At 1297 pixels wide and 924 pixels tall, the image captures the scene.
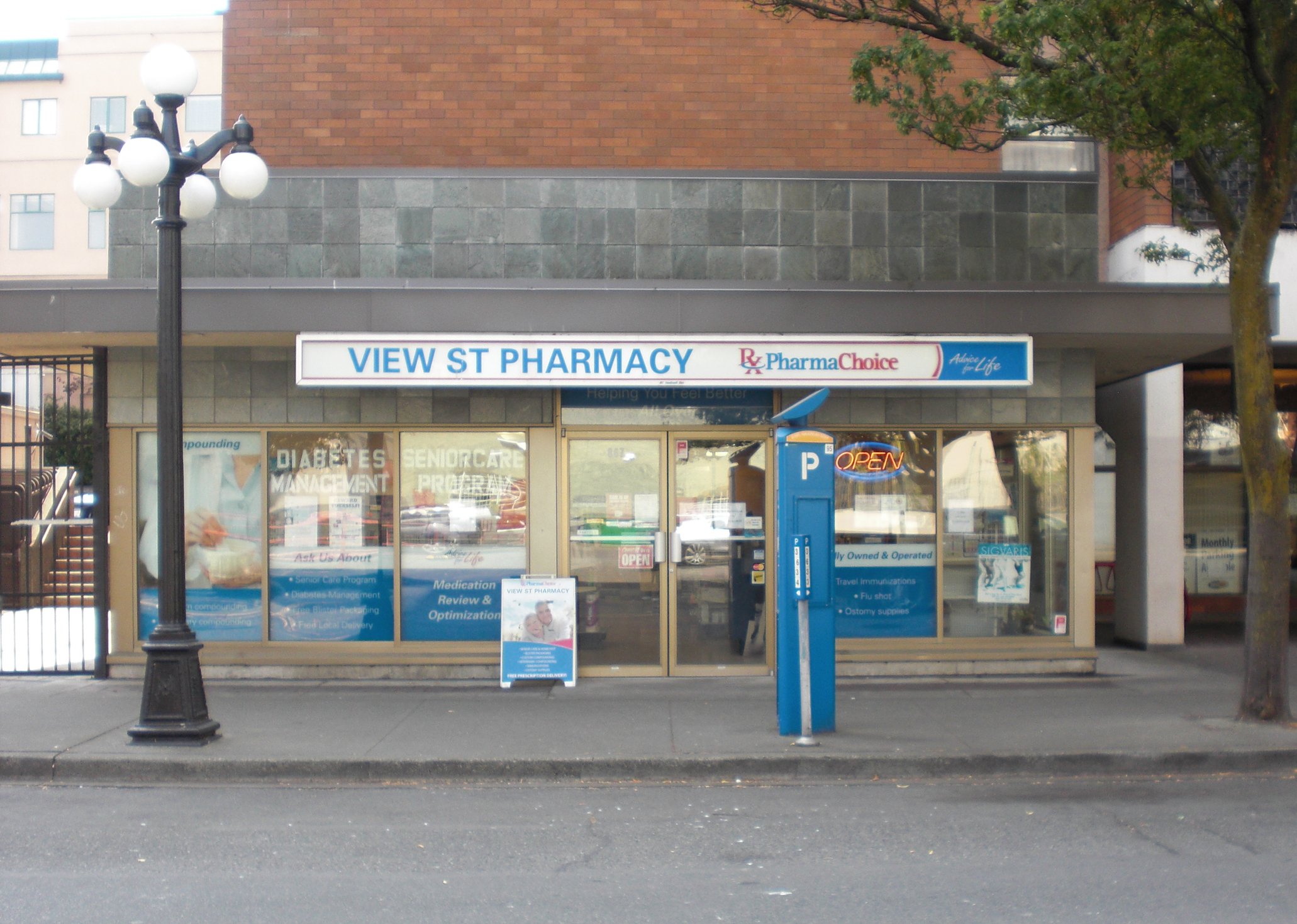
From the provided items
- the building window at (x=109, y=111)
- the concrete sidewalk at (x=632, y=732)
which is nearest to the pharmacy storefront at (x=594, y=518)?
the concrete sidewalk at (x=632, y=732)

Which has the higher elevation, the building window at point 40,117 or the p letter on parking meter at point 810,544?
the building window at point 40,117

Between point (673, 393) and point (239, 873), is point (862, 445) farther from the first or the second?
point (239, 873)

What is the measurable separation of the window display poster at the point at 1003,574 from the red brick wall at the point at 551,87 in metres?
3.92

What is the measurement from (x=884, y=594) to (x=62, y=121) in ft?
123

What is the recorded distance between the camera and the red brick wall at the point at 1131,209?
41.3ft

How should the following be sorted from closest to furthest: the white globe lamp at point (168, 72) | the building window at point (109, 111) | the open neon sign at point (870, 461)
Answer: the white globe lamp at point (168, 72) → the open neon sign at point (870, 461) → the building window at point (109, 111)

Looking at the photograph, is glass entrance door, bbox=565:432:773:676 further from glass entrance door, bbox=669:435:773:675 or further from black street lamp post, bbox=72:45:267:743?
black street lamp post, bbox=72:45:267:743

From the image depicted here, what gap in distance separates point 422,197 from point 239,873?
6850mm

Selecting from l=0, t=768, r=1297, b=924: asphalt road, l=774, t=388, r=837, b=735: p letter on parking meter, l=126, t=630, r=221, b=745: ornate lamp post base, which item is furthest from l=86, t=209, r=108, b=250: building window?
l=774, t=388, r=837, b=735: p letter on parking meter

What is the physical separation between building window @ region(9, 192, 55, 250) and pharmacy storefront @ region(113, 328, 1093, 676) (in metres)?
31.6

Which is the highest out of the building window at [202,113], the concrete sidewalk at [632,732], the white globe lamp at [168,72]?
the building window at [202,113]

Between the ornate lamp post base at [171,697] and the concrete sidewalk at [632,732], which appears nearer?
the concrete sidewalk at [632,732]

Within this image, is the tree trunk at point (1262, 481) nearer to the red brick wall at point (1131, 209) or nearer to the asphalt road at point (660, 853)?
the asphalt road at point (660, 853)

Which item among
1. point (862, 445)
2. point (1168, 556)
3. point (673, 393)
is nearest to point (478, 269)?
point (673, 393)
